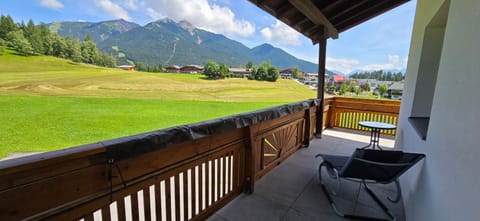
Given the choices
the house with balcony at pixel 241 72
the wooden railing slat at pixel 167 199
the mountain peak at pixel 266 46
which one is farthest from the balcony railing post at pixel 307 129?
the mountain peak at pixel 266 46

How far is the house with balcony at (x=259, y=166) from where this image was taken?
0.96 metres

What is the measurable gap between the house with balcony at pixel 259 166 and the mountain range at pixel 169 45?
44.3 ft

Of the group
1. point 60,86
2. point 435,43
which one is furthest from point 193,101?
point 435,43

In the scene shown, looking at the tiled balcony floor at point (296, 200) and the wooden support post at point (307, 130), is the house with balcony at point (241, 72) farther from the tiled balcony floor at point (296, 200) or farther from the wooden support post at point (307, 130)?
the tiled balcony floor at point (296, 200)

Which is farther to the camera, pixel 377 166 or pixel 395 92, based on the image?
pixel 395 92

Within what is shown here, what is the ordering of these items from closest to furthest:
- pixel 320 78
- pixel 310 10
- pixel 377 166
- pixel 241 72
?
pixel 377 166 < pixel 310 10 < pixel 320 78 < pixel 241 72

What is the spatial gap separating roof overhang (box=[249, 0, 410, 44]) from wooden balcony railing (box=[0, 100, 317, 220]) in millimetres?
1511

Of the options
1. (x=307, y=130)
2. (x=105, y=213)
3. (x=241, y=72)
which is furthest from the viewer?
(x=241, y=72)

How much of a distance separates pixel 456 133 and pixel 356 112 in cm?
505

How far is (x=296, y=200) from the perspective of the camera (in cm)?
237

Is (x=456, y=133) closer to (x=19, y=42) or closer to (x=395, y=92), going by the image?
(x=395, y=92)

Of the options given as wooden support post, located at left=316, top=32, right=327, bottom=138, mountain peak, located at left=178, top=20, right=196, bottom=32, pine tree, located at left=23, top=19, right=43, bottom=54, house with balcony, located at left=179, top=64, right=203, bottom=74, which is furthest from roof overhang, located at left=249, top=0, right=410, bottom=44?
mountain peak, located at left=178, top=20, right=196, bottom=32

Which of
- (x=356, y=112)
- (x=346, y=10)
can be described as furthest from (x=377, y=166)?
(x=356, y=112)

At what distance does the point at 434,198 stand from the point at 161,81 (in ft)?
60.9
